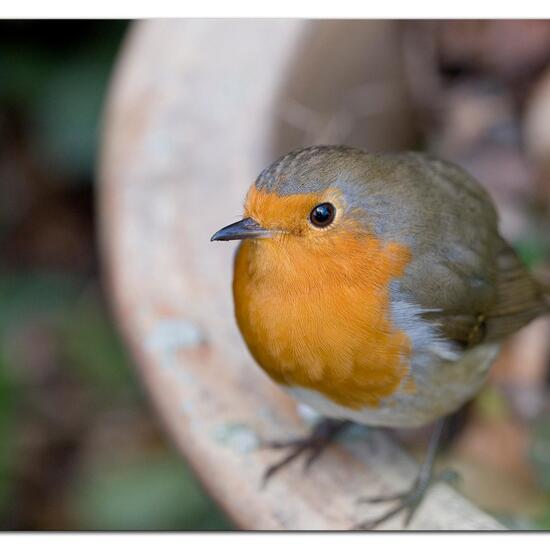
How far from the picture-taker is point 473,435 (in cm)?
254

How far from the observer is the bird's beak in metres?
1.72

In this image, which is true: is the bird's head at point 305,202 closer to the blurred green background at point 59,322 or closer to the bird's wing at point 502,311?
the bird's wing at point 502,311

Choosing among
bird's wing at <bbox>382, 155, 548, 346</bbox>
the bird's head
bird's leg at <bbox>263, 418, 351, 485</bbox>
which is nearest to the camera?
the bird's head

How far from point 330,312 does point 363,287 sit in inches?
3.0

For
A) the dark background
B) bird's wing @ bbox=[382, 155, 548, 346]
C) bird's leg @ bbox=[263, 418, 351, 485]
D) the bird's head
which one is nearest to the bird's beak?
the bird's head

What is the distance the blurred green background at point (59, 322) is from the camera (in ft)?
9.96

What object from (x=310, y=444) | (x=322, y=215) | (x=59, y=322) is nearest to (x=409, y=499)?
(x=310, y=444)

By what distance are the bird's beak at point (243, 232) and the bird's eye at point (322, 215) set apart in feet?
0.27

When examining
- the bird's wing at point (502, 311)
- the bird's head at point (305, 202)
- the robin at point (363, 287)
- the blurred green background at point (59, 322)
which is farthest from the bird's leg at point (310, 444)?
the blurred green background at point (59, 322)

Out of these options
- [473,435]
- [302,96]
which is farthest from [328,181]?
[473,435]

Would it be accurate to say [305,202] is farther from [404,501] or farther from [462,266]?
[404,501]

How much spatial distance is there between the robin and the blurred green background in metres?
1.16

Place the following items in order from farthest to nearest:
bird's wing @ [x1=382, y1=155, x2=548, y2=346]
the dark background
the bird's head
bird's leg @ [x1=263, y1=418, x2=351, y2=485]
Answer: the dark background < bird's leg @ [x1=263, y1=418, x2=351, y2=485] < bird's wing @ [x1=382, y1=155, x2=548, y2=346] < the bird's head

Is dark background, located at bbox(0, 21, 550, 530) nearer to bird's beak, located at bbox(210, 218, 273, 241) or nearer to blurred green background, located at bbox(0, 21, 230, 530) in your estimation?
blurred green background, located at bbox(0, 21, 230, 530)
